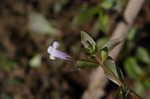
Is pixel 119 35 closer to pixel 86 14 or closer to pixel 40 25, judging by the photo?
pixel 86 14

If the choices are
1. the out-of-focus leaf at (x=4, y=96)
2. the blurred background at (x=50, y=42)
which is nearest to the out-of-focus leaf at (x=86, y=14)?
the blurred background at (x=50, y=42)

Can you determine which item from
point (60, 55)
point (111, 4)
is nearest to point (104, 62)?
point (60, 55)

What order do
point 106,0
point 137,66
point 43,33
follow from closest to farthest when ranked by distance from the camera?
point 106,0 < point 137,66 < point 43,33

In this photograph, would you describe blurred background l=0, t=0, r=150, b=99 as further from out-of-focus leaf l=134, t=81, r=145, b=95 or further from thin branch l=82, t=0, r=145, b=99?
thin branch l=82, t=0, r=145, b=99

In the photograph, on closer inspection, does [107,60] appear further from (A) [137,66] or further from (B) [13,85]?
(B) [13,85]

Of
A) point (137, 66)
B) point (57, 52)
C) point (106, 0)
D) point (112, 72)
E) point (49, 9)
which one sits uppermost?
point (49, 9)

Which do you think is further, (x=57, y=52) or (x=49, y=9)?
(x=49, y=9)

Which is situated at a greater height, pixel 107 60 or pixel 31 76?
pixel 31 76

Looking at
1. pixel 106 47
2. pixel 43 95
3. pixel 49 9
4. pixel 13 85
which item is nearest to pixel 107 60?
pixel 106 47
